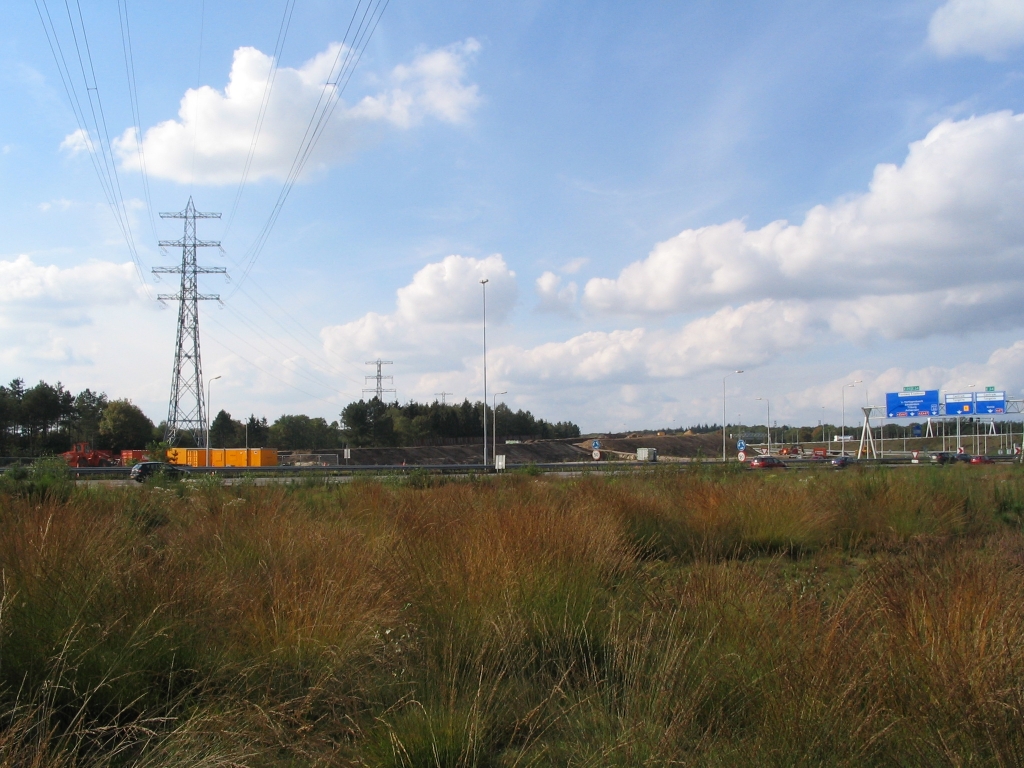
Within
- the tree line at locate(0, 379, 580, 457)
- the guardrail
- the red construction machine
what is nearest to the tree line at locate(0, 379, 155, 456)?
the tree line at locate(0, 379, 580, 457)

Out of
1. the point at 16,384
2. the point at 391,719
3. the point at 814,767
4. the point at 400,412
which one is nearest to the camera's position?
the point at 814,767

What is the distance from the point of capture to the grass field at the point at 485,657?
Answer: 3188 millimetres

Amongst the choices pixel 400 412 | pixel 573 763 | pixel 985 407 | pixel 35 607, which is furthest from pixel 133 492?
pixel 400 412

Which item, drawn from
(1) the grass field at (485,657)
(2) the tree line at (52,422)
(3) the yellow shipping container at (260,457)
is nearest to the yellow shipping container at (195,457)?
(3) the yellow shipping container at (260,457)

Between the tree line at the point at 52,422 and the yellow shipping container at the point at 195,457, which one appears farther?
the tree line at the point at 52,422

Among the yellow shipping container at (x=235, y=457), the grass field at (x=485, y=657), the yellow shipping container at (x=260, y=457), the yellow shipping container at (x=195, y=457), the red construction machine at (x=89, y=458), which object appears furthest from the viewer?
the yellow shipping container at (x=235, y=457)

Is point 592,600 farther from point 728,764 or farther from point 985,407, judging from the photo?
point 985,407

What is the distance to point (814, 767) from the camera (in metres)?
2.94

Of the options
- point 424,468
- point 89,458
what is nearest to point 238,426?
point 89,458

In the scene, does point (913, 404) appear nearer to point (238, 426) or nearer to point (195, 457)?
point (195, 457)

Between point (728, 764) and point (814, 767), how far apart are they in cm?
34

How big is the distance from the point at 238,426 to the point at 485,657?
322ft

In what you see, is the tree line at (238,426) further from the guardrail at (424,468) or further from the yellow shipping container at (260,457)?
the guardrail at (424,468)

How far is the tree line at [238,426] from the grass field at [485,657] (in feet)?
188
